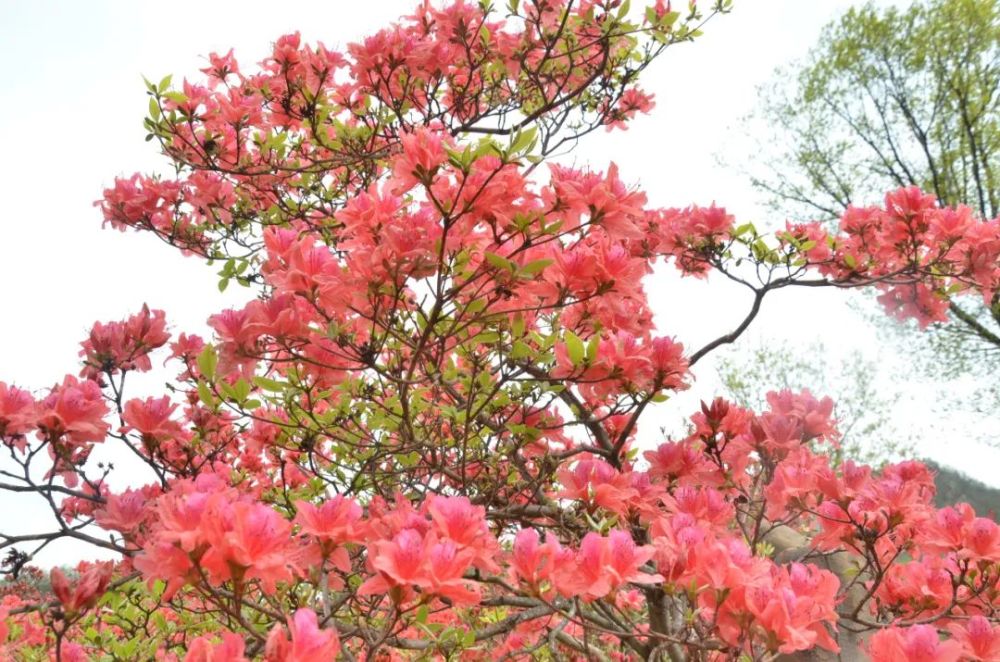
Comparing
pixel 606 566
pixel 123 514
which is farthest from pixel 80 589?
pixel 606 566

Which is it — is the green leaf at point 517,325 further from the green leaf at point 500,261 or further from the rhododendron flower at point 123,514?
the rhododendron flower at point 123,514

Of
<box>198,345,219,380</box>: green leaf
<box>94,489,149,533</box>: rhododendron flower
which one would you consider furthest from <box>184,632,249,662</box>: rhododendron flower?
<box>94,489,149,533</box>: rhododendron flower

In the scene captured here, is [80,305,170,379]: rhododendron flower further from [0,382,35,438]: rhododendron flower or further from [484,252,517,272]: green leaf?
[484,252,517,272]: green leaf

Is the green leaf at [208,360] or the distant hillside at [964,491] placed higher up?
the distant hillside at [964,491]

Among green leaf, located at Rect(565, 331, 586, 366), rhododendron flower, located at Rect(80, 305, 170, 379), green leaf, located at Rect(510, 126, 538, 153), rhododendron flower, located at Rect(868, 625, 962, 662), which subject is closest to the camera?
rhododendron flower, located at Rect(868, 625, 962, 662)

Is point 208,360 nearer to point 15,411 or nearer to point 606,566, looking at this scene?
point 15,411

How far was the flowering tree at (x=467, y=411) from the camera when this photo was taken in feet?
4.58

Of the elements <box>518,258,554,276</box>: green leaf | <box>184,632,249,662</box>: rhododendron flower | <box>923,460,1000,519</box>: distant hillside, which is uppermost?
<box>923,460,1000,519</box>: distant hillside

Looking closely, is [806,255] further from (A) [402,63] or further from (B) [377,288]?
(B) [377,288]

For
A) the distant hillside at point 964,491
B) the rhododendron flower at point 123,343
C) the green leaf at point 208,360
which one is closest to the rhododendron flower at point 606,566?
the green leaf at point 208,360

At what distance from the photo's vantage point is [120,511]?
213 cm

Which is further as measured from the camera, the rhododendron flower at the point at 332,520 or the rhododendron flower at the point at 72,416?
the rhododendron flower at the point at 72,416

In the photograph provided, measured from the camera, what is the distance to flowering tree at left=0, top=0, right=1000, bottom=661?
139cm

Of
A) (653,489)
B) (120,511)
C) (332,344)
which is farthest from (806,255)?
(120,511)
